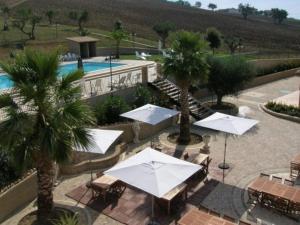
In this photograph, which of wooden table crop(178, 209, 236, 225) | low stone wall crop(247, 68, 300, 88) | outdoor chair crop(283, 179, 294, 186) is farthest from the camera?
low stone wall crop(247, 68, 300, 88)

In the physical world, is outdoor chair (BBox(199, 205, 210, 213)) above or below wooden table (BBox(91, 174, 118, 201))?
below

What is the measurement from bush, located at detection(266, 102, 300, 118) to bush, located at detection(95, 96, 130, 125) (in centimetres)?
1169

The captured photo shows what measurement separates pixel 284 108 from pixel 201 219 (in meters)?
16.0

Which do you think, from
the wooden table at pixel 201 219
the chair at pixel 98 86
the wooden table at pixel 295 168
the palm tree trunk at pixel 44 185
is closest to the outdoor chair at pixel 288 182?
the wooden table at pixel 295 168

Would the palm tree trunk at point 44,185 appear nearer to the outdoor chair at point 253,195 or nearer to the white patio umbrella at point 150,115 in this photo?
the white patio umbrella at point 150,115

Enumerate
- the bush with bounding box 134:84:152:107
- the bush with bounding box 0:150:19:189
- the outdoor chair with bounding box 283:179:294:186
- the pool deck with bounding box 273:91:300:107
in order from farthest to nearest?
the pool deck with bounding box 273:91:300:107
the bush with bounding box 134:84:152:107
the outdoor chair with bounding box 283:179:294:186
the bush with bounding box 0:150:19:189

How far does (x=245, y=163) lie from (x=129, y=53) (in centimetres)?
2992

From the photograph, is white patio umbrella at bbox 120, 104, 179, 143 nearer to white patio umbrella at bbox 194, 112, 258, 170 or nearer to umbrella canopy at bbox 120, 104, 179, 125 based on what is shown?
umbrella canopy at bbox 120, 104, 179, 125

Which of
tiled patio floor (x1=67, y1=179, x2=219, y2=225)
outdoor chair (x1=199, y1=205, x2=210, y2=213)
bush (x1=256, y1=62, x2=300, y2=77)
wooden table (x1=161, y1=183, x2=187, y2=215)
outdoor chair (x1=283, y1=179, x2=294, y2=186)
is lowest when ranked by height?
tiled patio floor (x1=67, y1=179, x2=219, y2=225)

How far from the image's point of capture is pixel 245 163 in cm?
1631

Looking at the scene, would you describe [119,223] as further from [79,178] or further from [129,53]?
[129,53]

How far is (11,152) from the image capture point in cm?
1037

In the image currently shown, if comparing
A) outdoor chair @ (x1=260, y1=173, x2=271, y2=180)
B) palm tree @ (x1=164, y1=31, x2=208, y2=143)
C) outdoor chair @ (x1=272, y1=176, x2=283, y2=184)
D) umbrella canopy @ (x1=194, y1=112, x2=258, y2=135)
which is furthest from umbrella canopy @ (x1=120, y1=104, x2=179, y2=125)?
outdoor chair @ (x1=272, y1=176, x2=283, y2=184)

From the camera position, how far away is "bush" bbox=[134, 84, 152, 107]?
2160 centimetres
